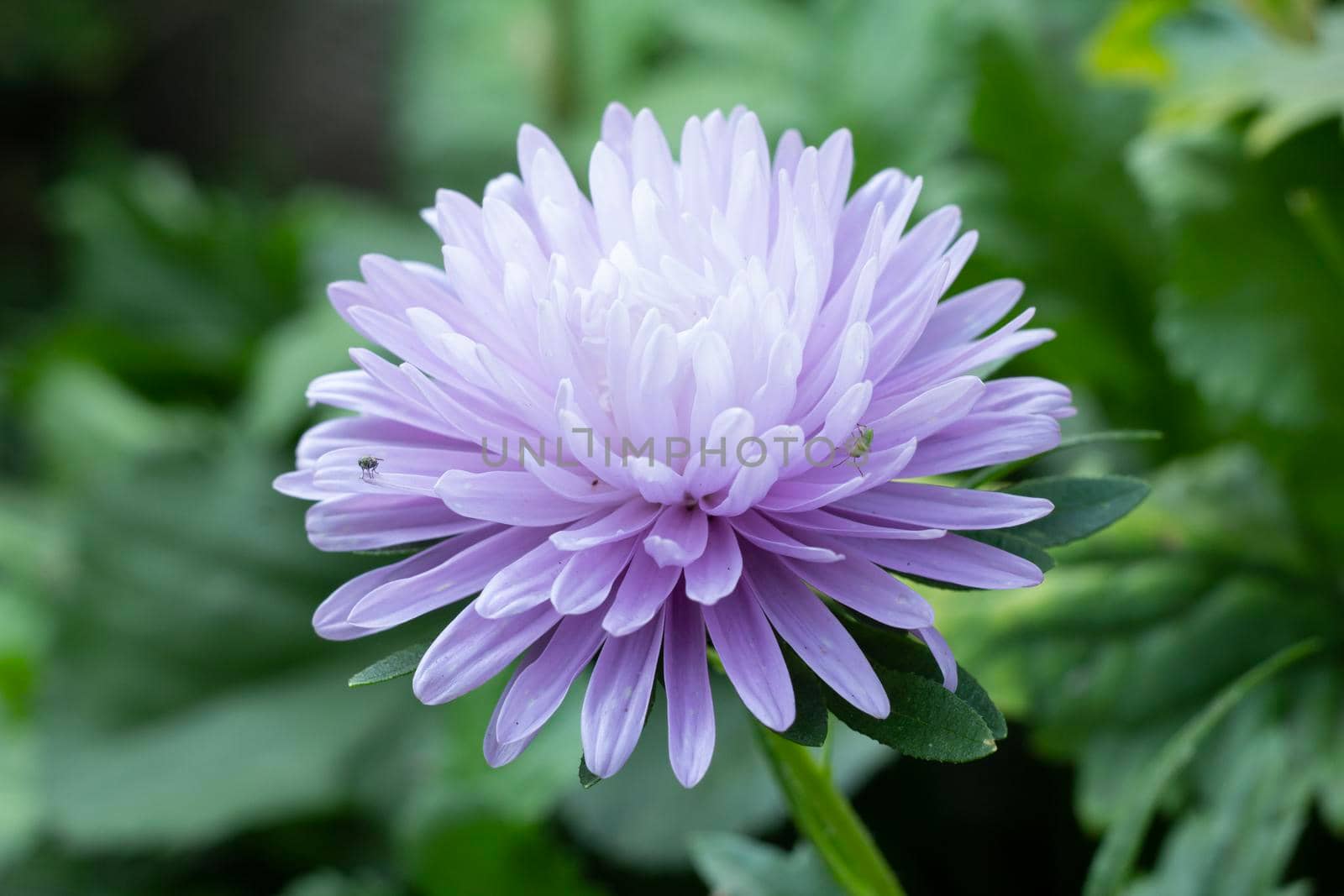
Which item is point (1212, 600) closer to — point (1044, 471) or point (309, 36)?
point (1044, 471)

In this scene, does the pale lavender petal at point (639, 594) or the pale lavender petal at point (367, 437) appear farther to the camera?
the pale lavender petal at point (367, 437)

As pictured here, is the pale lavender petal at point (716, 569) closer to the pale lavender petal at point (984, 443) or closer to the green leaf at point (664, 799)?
the pale lavender petal at point (984, 443)

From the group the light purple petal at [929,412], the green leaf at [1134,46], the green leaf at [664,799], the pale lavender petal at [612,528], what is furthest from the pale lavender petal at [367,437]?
the green leaf at [1134,46]

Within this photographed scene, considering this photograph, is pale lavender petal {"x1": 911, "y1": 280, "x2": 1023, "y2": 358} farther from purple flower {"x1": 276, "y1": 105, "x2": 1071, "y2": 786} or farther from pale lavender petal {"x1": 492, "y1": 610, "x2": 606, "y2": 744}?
pale lavender petal {"x1": 492, "y1": 610, "x2": 606, "y2": 744}

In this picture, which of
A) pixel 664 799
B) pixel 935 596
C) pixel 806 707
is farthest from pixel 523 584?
pixel 664 799

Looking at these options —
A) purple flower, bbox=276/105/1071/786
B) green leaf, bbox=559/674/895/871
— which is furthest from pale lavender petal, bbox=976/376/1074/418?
green leaf, bbox=559/674/895/871

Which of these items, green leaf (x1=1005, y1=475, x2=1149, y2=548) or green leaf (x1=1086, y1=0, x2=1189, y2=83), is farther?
green leaf (x1=1086, y1=0, x2=1189, y2=83)
